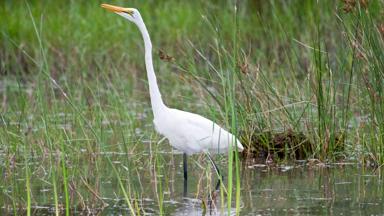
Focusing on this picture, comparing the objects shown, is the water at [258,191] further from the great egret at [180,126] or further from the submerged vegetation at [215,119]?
the great egret at [180,126]

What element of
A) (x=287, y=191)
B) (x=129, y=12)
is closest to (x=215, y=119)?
(x=287, y=191)

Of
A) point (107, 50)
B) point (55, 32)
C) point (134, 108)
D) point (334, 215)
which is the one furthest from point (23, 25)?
point (334, 215)

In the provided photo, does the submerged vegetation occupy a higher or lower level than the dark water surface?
→ higher

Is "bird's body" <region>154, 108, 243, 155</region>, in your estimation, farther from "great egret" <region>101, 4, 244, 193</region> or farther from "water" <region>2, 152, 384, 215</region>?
"water" <region>2, 152, 384, 215</region>

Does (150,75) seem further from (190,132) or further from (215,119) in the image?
(215,119)

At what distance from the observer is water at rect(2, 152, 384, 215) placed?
5.99 metres

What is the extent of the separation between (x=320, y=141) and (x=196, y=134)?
1.14 metres

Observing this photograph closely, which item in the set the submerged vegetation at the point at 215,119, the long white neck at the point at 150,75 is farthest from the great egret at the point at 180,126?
the submerged vegetation at the point at 215,119

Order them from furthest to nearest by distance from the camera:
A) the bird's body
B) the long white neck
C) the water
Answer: the bird's body
the long white neck
the water

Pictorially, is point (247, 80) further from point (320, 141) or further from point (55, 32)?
point (55, 32)

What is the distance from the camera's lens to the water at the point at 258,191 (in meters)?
5.99

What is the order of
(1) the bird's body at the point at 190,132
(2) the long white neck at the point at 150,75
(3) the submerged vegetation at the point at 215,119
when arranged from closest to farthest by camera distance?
(3) the submerged vegetation at the point at 215,119 < (2) the long white neck at the point at 150,75 < (1) the bird's body at the point at 190,132

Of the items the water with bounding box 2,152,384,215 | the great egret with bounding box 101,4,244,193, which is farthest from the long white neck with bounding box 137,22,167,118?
the water with bounding box 2,152,384,215

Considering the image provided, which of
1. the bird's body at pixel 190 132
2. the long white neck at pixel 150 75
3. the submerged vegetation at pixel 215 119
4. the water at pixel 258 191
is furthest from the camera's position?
the bird's body at pixel 190 132
